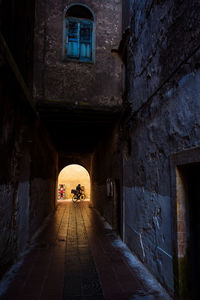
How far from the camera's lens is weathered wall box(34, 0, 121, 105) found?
18.8 feet

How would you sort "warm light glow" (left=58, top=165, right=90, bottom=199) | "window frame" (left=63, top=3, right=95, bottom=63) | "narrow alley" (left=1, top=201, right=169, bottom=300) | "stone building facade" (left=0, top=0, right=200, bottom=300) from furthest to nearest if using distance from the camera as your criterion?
"warm light glow" (left=58, top=165, right=90, bottom=199), "window frame" (left=63, top=3, right=95, bottom=63), "narrow alley" (left=1, top=201, right=169, bottom=300), "stone building facade" (left=0, top=0, right=200, bottom=300)

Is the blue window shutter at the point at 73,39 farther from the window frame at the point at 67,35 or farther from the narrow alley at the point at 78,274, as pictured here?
the narrow alley at the point at 78,274

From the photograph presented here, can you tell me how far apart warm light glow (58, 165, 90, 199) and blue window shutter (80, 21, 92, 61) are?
16.0 m

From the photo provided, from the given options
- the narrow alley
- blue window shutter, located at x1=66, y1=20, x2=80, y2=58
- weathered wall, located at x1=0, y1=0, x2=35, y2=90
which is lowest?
the narrow alley

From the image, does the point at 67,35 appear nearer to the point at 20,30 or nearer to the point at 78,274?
the point at 20,30

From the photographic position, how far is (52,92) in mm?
5723

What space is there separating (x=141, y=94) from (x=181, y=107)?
67.9 inches

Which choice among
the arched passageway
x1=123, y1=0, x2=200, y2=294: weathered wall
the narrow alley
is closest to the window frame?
x1=123, y1=0, x2=200, y2=294: weathered wall

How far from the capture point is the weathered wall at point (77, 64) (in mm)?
5730

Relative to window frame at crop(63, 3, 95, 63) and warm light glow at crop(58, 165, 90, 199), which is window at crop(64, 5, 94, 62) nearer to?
window frame at crop(63, 3, 95, 63)

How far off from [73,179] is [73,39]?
16228 mm

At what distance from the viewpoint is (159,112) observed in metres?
3.43

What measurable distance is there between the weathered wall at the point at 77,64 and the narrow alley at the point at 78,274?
377cm

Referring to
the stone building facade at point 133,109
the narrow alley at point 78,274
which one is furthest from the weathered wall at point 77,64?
the narrow alley at point 78,274
